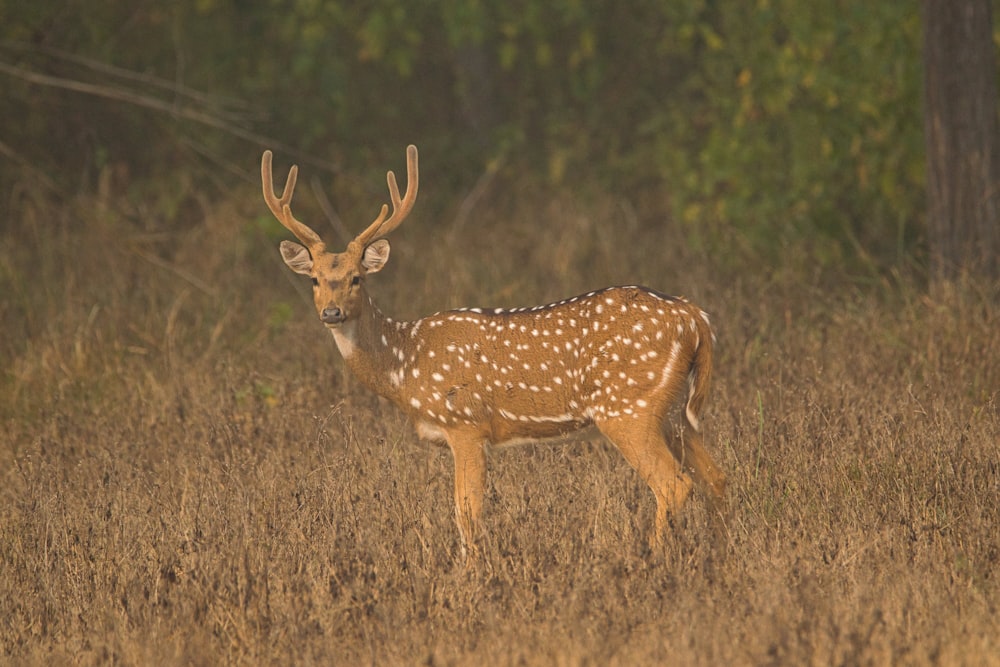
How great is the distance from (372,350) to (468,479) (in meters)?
0.82

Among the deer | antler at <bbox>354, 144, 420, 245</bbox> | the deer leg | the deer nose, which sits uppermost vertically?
antler at <bbox>354, 144, 420, 245</bbox>


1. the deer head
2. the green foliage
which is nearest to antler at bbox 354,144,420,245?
the deer head

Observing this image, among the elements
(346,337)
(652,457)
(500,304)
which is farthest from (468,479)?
(500,304)

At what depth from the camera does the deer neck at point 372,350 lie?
6754 millimetres

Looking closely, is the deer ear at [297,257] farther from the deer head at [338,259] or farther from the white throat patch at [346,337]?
the white throat patch at [346,337]

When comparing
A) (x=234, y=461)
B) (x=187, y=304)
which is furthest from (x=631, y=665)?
(x=187, y=304)

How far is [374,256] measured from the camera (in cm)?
689

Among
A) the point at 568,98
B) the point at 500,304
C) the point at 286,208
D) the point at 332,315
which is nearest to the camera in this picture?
the point at 332,315

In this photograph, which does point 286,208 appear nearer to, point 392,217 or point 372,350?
point 392,217

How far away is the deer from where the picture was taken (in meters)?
6.21

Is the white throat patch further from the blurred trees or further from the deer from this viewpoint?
the blurred trees

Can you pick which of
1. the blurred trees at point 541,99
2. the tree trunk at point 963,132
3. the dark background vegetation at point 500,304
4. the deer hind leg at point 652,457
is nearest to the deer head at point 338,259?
the dark background vegetation at point 500,304

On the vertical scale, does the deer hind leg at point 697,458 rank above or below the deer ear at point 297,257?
below

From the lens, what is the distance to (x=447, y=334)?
673 centimetres
